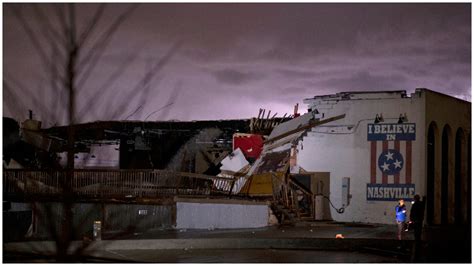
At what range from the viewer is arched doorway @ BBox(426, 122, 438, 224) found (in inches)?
1150

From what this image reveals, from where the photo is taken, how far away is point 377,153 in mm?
28609

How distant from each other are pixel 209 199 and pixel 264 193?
13.9ft

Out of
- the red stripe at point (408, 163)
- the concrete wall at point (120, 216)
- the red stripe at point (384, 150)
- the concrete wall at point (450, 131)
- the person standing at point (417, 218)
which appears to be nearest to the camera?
the person standing at point (417, 218)

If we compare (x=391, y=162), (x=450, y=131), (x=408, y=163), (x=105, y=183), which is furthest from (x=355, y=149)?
(x=105, y=183)

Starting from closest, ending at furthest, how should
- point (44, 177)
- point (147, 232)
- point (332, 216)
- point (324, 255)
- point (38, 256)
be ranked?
point (38, 256)
point (324, 255)
point (147, 232)
point (44, 177)
point (332, 216)

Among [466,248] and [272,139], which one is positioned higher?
[272,139]

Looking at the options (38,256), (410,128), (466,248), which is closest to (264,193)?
(410,128)

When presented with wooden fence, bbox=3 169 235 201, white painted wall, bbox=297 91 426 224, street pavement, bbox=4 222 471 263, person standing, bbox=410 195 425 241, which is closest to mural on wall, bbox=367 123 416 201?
white painted wall, bbox=297 91 426 224

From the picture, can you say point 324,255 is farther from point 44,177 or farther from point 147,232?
point 44,177

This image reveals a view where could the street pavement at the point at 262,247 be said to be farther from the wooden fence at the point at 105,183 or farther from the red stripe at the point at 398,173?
the red stripe at the point at 398,173

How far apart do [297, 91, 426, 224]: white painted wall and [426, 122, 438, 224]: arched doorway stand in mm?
1207

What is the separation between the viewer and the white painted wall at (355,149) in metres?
28.2

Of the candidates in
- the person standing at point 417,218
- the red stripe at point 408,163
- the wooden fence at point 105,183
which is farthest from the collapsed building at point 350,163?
the person standing at point 417,218

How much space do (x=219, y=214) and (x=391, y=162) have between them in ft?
24.2
